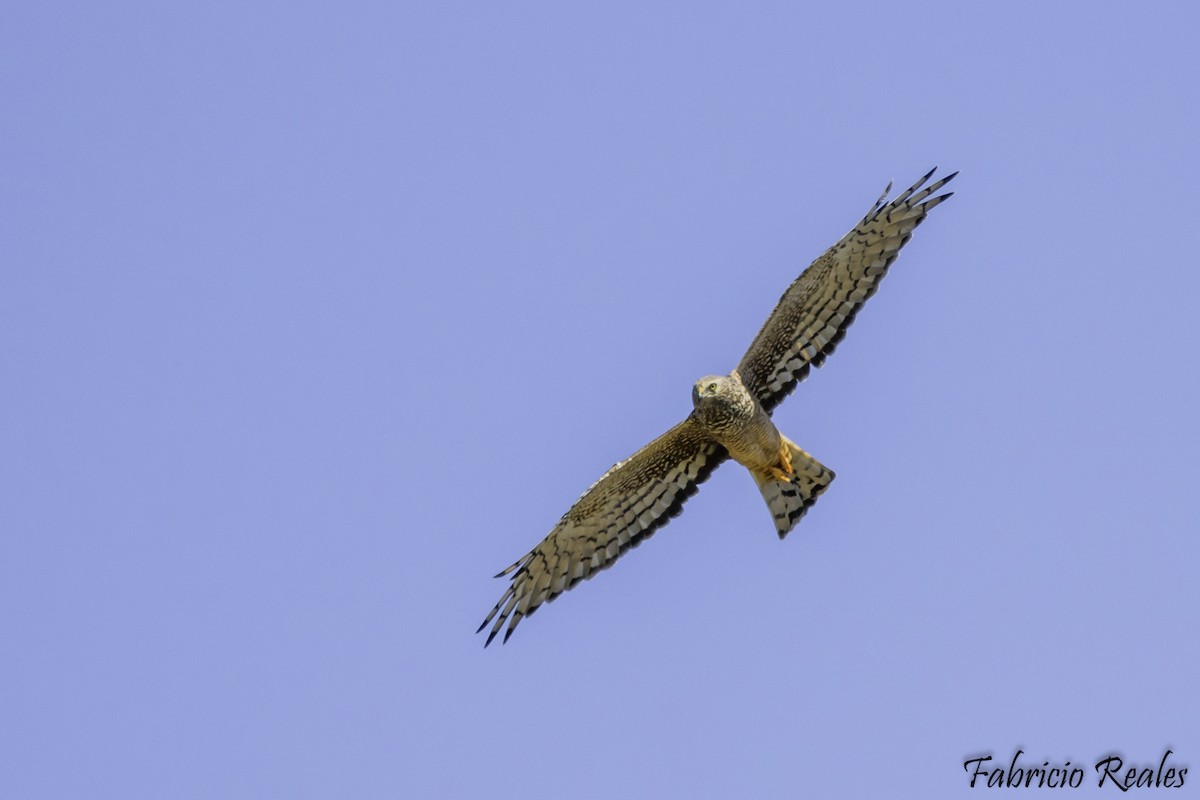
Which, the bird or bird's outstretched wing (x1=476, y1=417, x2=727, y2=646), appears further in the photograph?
bird's outstretched wing (x1=476, y1=417, x2=727, y2=646)

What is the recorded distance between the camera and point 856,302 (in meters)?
13.1

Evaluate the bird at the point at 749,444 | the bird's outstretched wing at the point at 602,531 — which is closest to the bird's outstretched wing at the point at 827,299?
the bird at the point at 749,444

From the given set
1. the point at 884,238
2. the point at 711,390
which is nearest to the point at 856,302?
the point at 884,238

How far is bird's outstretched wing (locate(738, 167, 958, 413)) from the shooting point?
42.4 ft

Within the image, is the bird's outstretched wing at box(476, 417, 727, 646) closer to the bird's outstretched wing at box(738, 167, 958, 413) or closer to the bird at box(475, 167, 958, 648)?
the bird at box(475, 167, 958, 648)

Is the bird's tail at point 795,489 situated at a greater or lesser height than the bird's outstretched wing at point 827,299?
lesser

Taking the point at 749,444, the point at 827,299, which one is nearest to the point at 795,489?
the point at 749,444

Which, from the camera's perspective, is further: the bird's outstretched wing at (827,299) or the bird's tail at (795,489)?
the bird's tail at (795,489)

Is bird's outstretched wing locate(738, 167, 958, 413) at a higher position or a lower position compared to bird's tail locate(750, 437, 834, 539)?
higher

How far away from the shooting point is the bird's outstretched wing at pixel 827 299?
42.4 ft

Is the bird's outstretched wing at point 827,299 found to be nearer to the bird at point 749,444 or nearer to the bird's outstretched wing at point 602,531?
the bird at point 749,444

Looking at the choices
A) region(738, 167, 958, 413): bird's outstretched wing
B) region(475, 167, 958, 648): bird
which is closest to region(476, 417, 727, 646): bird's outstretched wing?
region(475, 167, 958, 648): bird

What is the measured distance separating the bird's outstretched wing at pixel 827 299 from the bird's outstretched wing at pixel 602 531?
2.79 ft

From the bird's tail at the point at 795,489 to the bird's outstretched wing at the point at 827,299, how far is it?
631mm
